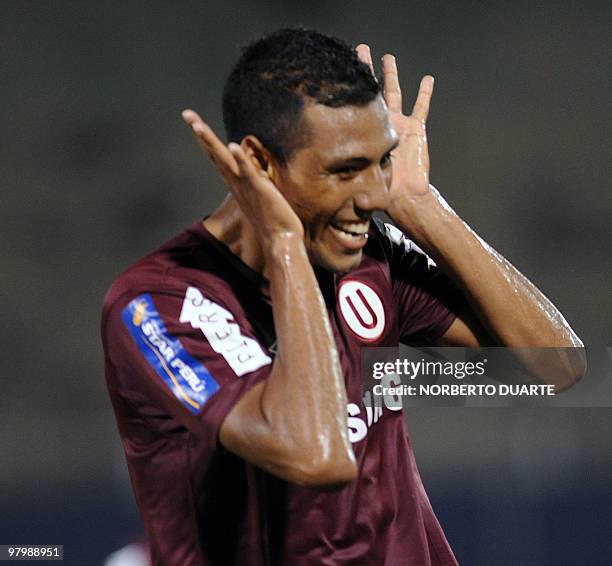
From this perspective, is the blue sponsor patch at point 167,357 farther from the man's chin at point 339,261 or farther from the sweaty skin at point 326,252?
the man's chin at point 339,261

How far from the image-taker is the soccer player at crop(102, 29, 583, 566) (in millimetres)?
1787

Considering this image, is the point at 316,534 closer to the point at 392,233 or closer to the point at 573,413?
the point at 392,233

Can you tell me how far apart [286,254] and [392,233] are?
567 mm

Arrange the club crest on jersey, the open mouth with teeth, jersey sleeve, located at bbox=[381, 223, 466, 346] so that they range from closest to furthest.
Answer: the open mouth with teeth
the club crest on jersey
jersey sleeve, located at bbox=[381, 223, 466, 346]

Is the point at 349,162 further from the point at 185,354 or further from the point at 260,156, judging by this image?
the point at 185,354

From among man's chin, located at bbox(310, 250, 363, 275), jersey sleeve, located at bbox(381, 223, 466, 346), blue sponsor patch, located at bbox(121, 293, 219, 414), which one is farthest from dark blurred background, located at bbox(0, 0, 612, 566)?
blue sponsor patch, located at bbox(121, 293, 219, 414)

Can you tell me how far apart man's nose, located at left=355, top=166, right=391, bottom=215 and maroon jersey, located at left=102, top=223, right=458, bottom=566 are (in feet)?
0.81

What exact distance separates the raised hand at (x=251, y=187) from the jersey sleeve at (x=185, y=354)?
168 millimetres

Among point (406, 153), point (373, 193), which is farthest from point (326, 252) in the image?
point (406, 153)

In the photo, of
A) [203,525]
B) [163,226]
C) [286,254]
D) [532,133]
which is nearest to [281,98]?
[286,254]

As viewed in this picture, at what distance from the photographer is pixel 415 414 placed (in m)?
5.71

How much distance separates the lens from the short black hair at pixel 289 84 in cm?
192

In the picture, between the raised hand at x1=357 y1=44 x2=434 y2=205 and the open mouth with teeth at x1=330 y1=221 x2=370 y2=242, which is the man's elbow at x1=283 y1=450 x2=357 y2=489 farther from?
the raised hand at x1=357 y1=44 x2=434 y2=205

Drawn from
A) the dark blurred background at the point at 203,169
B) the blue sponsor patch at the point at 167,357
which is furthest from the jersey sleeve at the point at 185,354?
the dark blurred background at the point at 203,169
